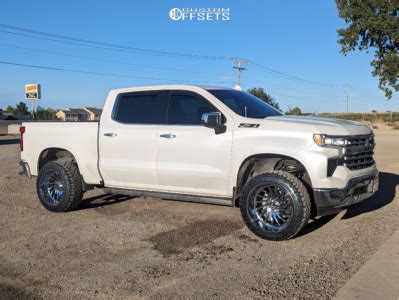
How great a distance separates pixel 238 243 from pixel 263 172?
969 millimetres

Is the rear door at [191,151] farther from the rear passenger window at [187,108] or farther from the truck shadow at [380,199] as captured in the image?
the truck shadow at [380,199]

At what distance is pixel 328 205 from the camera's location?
5.86 metres

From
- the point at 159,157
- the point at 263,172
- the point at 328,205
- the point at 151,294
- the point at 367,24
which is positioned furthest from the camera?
the point at 367,24

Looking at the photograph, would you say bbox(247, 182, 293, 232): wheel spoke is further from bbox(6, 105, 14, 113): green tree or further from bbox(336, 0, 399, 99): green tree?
bbox(6, 105, 14, 113): green tree

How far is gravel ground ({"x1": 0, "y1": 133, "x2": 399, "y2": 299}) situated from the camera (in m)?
4.49

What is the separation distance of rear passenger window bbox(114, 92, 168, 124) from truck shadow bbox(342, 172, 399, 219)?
10.4 ft

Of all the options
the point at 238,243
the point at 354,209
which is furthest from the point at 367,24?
the point at 238,243

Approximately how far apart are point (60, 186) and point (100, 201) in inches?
42.0

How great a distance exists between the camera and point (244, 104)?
7.02 metres

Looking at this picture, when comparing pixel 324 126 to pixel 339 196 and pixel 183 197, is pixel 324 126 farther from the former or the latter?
pixel 183 197

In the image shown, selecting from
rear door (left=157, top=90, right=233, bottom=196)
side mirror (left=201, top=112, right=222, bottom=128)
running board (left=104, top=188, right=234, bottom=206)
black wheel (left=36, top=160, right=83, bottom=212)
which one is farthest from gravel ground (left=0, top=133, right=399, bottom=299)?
side mirror (left=201, top=112, right=222, bottom=128)

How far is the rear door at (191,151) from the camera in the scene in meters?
6.47

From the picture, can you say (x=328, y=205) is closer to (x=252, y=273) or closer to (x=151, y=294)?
(x=252, y=273)

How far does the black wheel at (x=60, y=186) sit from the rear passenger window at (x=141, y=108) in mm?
1194
